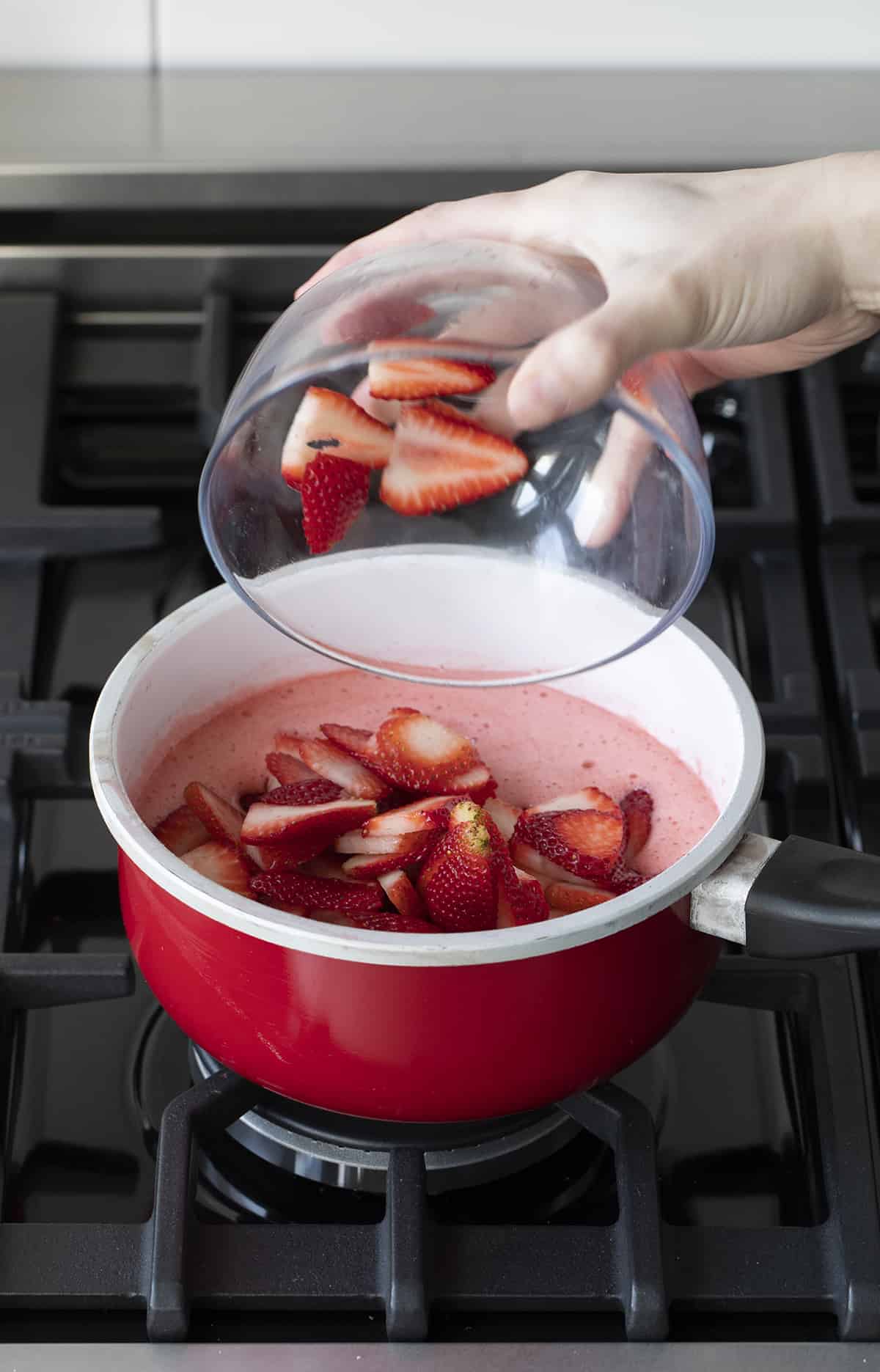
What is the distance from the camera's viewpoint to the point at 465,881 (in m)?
0.67

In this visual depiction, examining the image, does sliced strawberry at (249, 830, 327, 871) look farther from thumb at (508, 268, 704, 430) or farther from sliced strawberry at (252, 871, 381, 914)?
thumb at (508, 268, 704, 430)

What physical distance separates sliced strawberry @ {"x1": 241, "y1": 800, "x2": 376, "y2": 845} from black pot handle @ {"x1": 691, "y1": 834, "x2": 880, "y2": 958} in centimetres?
16

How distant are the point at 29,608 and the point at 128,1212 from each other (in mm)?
347

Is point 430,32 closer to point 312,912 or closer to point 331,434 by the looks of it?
point 331,434

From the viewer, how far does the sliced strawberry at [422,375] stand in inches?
25.2

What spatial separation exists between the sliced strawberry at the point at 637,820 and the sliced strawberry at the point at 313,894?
0.14 meters

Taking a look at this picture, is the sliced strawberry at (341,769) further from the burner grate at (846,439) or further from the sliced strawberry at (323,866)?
the burner grate at (846,439)

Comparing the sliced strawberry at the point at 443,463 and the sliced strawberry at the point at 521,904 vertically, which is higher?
the sliced strawberry at the point at 443,463

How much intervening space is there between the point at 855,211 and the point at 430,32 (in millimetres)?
383

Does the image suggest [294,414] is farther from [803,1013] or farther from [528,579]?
[803,1013]

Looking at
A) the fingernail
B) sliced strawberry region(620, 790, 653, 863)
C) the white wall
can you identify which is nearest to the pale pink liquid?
sliced strawberry region(620, 790, 653, 863)

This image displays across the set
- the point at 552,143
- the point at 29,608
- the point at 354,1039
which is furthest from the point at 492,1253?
the point at 552,143

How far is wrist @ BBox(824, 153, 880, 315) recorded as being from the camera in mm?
793

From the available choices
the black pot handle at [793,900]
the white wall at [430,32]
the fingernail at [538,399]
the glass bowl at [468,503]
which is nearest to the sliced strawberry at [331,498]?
the glass bowl at [468,503]
